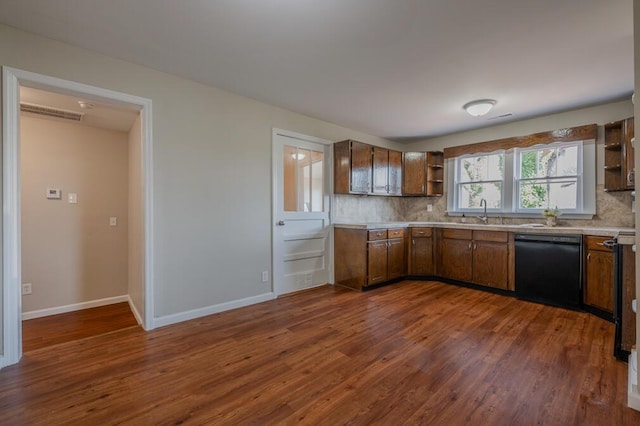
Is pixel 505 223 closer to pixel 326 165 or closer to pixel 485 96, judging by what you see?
pixel 485 96

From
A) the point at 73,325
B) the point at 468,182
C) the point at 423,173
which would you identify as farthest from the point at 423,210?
the point at 73,325

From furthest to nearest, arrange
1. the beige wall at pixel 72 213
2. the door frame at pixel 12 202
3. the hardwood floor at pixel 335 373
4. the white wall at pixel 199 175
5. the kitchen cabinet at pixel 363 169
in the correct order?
the kitchen cabinet at pixel 363 169, the beige wall at pixel 72 213, the white wall at pixel 199 175, the door frame at pixel 12 202, the hardwood floor at pixel 335 373

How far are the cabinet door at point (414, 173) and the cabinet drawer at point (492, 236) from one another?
122 centimetres

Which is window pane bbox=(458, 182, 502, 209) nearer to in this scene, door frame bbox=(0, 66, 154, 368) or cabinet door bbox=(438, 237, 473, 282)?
cabinet door bbox=(438, 237, 473, 282)

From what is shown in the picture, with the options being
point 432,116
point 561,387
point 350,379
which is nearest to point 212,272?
point 350,379

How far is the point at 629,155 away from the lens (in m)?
3.18

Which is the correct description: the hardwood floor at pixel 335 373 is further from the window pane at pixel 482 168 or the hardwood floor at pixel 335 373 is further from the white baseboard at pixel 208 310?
the window pane at pixel 482 168

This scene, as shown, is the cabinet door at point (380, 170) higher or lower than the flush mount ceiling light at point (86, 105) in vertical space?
lower

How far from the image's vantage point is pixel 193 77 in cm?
296

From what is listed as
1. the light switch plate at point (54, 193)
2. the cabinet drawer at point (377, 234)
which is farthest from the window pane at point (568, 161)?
the light switch plate at point (54, 193)

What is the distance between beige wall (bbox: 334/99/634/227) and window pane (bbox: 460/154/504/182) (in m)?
0.30

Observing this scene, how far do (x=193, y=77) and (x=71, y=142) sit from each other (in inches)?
73.9

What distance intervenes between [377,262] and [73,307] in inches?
154

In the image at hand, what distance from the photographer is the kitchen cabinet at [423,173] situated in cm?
507
